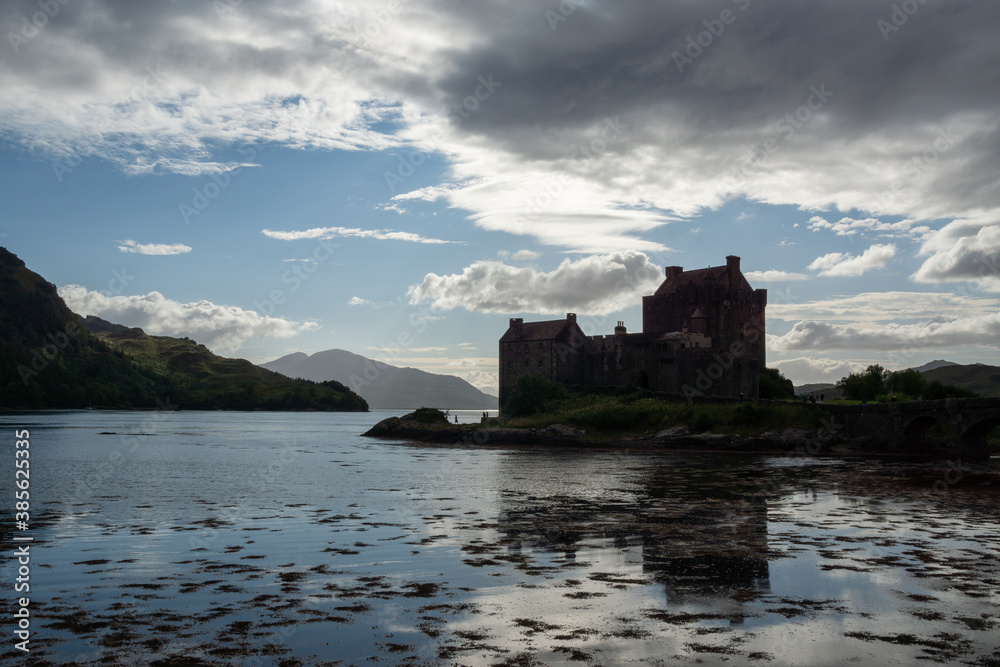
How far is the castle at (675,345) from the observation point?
7856 cm

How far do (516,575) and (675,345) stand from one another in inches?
2736

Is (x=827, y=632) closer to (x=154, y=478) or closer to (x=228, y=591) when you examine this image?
(x=228, y=591)

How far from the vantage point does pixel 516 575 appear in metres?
15.9

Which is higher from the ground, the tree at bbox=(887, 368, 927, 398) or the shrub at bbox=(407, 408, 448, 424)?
the tree at bbox=(887, 368, 927, 398)

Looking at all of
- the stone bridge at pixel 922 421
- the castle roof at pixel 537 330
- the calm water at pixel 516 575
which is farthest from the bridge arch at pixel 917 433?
the castle roof at pixel 537 330

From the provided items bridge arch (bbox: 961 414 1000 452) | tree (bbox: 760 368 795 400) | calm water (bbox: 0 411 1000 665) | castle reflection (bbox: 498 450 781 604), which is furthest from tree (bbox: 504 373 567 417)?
calm water (bbox: 0 411 1000 665)

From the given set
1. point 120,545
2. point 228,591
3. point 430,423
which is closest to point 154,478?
point 120,545

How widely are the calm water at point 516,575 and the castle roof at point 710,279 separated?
175 ft

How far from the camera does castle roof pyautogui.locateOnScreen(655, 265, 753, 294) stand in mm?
86125

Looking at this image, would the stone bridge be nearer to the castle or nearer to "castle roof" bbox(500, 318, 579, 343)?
the castle

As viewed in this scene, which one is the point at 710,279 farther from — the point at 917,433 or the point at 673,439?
the point at 917,433

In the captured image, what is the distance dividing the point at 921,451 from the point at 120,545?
61.3 m

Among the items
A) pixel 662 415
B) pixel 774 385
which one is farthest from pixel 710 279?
pixel 662 415

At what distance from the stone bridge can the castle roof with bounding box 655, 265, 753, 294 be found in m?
23.3
